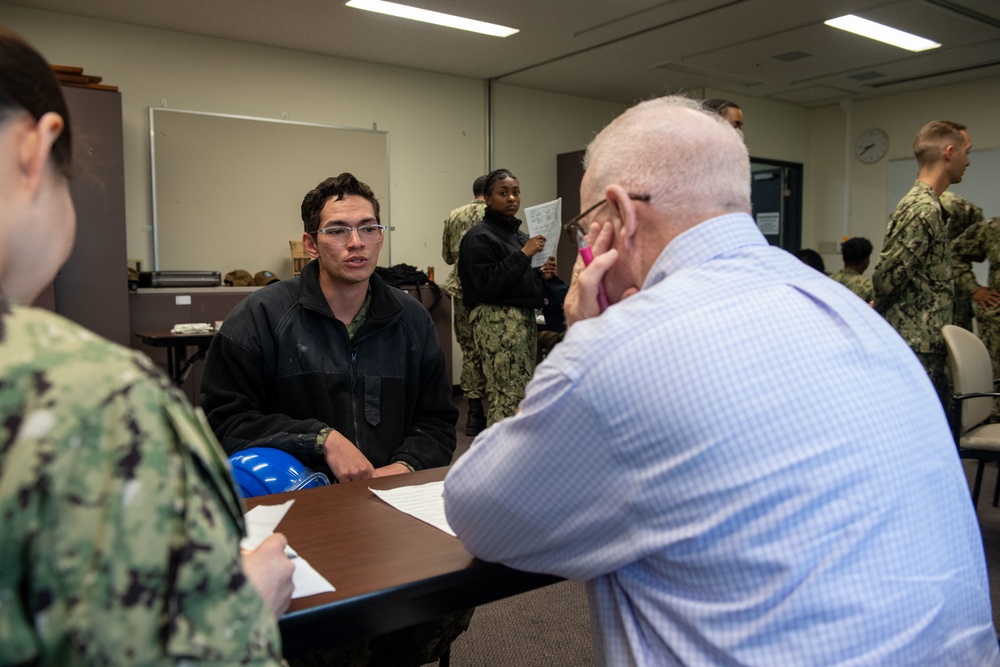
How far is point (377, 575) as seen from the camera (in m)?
1.05

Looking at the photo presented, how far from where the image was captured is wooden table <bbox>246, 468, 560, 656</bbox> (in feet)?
3.19

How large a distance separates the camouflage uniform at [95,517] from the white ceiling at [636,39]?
Answer: 5.15 meters

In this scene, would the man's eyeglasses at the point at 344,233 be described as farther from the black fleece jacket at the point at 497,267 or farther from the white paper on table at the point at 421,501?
the black fleece jacket at the point at 497,267

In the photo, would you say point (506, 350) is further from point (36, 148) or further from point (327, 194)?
point (36, 148)

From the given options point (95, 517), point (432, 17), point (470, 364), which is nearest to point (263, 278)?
point (470, 364)

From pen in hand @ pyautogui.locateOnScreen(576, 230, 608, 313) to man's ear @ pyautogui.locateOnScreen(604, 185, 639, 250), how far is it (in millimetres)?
88

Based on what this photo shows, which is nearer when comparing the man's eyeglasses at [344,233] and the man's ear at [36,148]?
the man's ear at [36,148]

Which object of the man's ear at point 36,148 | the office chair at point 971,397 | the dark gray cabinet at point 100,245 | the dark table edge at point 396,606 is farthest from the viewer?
the dark gray cabinet at point 100,245

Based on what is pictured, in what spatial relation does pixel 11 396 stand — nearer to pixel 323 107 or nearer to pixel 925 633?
pixel 925 633

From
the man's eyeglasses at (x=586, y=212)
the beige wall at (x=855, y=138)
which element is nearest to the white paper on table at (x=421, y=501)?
the man's eyeglasses at (x=586, y=212)

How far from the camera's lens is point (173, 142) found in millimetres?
5820

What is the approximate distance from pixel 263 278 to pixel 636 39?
351 centimetres

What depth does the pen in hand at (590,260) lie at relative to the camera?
1223 millimetres

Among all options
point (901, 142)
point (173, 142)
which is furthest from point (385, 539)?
point (901, 142)
